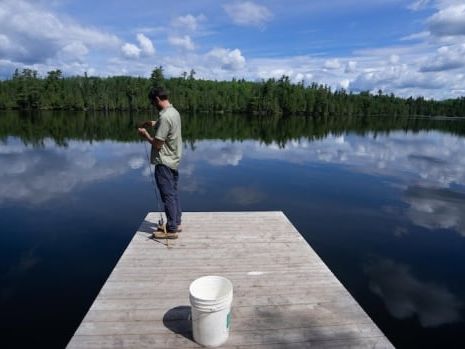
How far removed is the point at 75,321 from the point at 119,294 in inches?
57.1

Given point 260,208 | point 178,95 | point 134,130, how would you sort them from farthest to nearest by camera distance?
point 178,95 < point 134,130 < point 260,208

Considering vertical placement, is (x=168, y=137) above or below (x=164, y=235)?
above

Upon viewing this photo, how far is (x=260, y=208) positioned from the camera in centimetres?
982

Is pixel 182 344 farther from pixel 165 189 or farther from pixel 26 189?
pixel 26 189

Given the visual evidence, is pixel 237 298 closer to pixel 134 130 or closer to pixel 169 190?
pixel 169 190

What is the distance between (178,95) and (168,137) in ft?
281

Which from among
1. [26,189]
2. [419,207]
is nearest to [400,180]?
[419,207]

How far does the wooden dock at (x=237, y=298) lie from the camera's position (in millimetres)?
3137

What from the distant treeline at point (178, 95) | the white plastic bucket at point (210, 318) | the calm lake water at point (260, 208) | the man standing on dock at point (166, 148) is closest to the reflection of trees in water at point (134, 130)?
the calm lake water at point (260, 208)

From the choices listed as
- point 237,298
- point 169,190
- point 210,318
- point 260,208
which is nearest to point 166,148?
point 169,190

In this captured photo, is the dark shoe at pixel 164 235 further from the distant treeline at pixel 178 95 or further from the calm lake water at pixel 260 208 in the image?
the distant treeline at pixel 178 95

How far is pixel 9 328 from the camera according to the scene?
14.7ft

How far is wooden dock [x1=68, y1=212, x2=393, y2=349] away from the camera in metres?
3.14

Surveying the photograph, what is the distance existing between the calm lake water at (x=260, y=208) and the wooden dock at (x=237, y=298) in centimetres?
134
